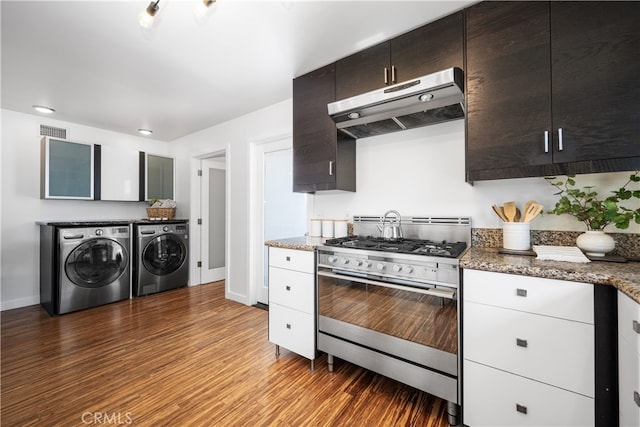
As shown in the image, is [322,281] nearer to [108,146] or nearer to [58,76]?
[58,76]

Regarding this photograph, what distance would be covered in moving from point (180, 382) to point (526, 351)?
2.09m

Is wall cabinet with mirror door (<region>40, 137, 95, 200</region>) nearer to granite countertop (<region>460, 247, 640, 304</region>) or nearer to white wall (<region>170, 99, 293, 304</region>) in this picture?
white wall (<region>170, 99, 293, 304</region>)

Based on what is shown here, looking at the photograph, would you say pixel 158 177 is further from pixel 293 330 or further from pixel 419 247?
pixel 419 247

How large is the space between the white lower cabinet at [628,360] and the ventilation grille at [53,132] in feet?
18.0

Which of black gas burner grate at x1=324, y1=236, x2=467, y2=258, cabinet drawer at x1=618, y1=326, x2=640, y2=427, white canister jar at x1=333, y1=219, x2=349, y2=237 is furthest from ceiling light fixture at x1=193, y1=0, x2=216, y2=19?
cabinet drawer at x1=618, y1=326, x2=640, y2=427

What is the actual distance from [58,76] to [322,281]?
297 cm

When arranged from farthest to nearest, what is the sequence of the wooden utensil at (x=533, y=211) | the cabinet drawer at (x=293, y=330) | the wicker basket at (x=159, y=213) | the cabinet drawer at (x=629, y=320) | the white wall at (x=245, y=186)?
the wicker basket at (x=159, y=213), the cabinet drawer at (x=293, y=330), the white wall at (x=245, y=186), the wooden utensil at (x=533, y=211), the cabinet drawer at (x=629, y=320)

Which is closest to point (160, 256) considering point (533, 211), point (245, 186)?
point (245, 186)

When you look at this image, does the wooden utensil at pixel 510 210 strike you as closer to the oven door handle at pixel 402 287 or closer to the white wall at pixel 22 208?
the oven door handle at pixel 402 287

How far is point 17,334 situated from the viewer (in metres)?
2.54

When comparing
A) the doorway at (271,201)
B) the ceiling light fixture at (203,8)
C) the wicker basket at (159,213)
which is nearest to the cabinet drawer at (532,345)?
the doorway at (271,201)

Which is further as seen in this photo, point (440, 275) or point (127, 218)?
point (127, 218)

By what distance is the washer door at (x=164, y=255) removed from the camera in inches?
147

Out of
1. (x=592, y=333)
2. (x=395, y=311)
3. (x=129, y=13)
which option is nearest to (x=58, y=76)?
(x=129, y=13)
